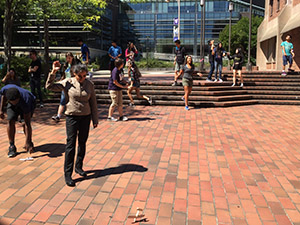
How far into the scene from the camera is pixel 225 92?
11.9 meters

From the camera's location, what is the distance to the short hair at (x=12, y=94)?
503 cm

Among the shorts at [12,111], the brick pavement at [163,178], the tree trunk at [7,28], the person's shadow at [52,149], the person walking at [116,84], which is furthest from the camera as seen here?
the tree trunk at [7,28]

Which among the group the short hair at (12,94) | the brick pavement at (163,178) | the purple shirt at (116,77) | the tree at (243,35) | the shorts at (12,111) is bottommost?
the brick pavement at (163,178)

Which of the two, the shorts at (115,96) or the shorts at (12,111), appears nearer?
the shorts at (12,111)

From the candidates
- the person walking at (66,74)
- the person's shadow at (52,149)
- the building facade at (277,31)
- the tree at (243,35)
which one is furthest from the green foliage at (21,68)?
the tree at (243,35)

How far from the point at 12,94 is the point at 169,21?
63735mm

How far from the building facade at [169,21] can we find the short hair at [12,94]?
196ft

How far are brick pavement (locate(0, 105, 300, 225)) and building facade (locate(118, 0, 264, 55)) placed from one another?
192 ft

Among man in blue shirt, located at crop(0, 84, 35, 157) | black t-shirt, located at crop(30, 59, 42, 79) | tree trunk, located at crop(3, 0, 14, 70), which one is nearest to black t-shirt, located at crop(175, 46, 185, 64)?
black t-shirt, located at crop(30, 59, 42, 79)

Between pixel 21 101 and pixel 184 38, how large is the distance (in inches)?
2550

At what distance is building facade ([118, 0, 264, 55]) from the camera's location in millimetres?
64188

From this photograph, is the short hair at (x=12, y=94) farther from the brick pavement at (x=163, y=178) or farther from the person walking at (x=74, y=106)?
the person walking at (x=74, y=106)

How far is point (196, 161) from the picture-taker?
516 centimetres

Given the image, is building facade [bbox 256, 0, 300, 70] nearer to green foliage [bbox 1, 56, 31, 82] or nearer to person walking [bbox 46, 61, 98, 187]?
green foliage [bbox 1, 56, 31, 82]
